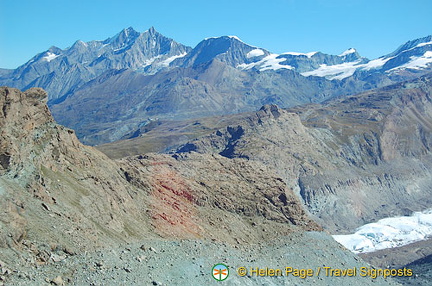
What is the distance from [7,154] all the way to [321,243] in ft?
120

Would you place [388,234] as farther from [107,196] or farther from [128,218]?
[107,196]

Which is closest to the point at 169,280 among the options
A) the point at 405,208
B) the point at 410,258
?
the point at 410,258

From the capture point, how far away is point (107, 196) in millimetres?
45000

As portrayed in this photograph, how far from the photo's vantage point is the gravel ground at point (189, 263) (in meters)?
29.7

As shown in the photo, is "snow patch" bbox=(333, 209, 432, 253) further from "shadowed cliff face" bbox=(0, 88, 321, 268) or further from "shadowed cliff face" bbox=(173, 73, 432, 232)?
"shadowed cliff face" bbox=(0, 88, 321, 268)

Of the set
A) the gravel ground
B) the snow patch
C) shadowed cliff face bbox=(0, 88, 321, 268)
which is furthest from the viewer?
the snow patch

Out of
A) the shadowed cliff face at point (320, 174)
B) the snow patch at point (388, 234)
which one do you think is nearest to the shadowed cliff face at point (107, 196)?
the snow patch at point (388, 234)

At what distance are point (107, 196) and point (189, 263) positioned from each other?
1111cm

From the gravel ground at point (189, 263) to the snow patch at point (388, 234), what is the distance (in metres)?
79.7

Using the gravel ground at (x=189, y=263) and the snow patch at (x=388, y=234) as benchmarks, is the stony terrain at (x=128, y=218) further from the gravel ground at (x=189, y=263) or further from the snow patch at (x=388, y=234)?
the snow patch at (x=388, y=234)

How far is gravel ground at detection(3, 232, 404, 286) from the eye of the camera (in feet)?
97.5

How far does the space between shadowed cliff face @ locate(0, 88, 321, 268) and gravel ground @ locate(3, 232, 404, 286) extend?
142 centimetres

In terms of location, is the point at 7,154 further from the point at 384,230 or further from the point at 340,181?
the point at 340,181

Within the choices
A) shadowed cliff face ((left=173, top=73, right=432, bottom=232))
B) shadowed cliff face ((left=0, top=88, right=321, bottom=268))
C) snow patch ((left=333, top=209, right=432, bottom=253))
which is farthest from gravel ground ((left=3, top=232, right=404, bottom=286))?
shadowed cliff face ((left=173, top=73, right=432, bottom=232))
